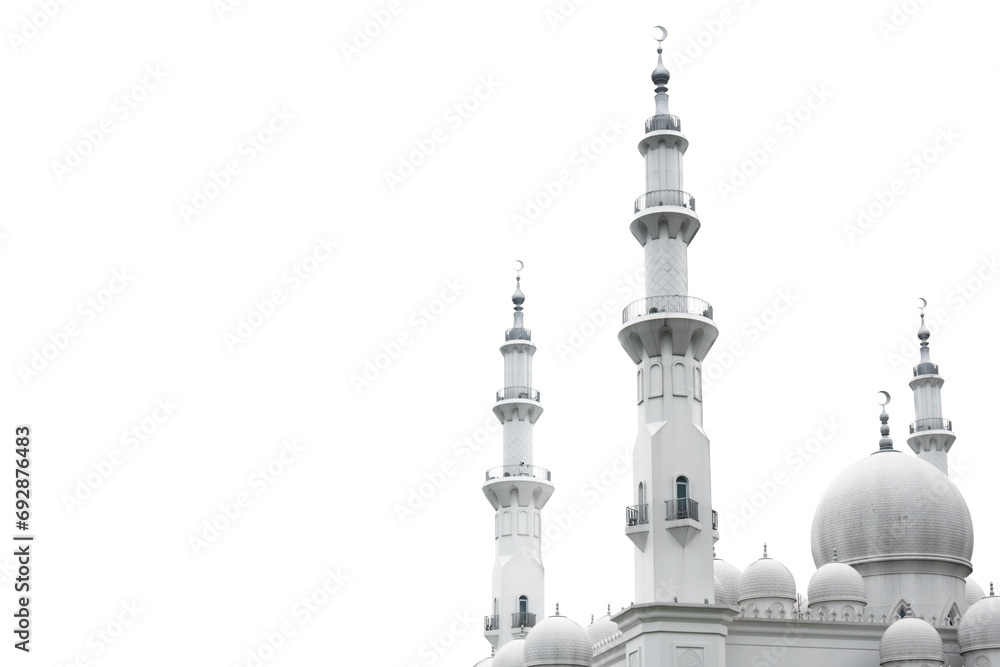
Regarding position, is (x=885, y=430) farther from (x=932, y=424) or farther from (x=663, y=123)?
(x=663, y=123)

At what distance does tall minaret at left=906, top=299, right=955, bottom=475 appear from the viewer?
169 ft

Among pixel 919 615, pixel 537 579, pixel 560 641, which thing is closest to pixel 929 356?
pixel 919 615

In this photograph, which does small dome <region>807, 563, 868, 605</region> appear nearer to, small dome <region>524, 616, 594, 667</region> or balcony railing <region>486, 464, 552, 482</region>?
small dome <region>524, 616, 594, 667</region>

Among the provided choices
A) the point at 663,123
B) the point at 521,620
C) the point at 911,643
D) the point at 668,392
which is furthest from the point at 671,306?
the point at 521,620

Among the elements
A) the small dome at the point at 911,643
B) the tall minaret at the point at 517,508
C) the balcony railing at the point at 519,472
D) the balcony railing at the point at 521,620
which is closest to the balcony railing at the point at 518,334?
the tall minaret at the point at 517,508

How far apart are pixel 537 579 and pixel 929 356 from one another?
56.2 feet

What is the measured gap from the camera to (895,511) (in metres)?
45.3

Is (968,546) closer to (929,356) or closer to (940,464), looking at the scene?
(940,464)

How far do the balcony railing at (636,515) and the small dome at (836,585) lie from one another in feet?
26.5

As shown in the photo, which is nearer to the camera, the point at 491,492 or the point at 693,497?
the point at 693,497

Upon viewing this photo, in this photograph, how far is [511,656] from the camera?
141 ft

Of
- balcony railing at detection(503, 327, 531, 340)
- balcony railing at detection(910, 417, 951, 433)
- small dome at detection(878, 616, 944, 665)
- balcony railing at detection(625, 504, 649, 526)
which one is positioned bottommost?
small dome at detection(878, 616, 944, 665)

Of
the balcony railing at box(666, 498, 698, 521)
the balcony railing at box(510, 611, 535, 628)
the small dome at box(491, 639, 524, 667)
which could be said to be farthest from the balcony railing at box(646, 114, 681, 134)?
the balcony railing at box(510, 611, 535, 628)

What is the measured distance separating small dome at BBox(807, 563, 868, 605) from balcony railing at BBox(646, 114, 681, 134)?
1441 cm
